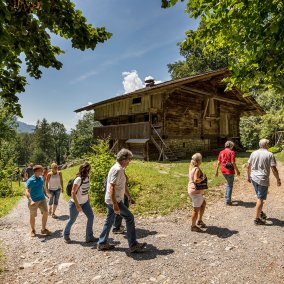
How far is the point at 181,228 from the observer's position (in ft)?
22.8

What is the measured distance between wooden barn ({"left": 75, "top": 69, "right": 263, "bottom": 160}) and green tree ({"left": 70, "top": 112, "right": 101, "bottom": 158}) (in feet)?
56.7

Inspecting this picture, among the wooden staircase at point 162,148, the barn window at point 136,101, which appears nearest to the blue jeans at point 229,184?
the wooden staircase at point 162,148

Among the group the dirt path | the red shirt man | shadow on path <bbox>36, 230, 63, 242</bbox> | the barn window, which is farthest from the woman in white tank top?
the barn window

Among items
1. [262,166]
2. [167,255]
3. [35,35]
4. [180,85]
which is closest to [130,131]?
[180,85]

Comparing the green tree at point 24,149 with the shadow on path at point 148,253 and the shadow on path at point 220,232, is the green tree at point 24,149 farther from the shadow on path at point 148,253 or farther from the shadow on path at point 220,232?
the shadow on path at point 148,253

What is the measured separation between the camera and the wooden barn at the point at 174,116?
69.5 ft

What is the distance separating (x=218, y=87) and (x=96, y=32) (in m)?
23.1

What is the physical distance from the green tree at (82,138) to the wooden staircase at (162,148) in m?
20.8

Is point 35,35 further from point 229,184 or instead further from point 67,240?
point 229,184

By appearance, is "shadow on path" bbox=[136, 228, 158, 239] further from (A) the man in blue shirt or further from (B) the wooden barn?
(B) the wooden barn

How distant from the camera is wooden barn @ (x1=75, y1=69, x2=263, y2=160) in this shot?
21188 mm

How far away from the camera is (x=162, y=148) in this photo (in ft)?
68.8

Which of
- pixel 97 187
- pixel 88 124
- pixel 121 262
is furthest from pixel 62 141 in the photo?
pixel 121 262

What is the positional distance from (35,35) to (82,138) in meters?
50.1
